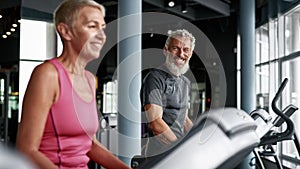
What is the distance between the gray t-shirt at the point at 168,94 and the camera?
2.10 meters

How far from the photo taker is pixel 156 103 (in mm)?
2049

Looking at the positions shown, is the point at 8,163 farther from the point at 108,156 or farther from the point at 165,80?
the point at 165,80

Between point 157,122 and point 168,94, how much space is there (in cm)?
30

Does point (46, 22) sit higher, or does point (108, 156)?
point (46, 22)

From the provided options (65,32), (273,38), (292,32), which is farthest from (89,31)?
(273,38)

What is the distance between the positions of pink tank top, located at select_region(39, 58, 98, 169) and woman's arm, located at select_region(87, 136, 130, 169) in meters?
0.02

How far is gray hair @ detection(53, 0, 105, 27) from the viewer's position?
929 millimetres

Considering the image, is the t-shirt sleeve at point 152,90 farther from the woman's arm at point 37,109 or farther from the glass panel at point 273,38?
the glass panel at point 273,38

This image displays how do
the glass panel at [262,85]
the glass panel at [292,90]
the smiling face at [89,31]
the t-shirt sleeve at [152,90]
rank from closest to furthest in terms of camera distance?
the smiling face at [89,31]
the t-shirt sleeve at [152,90]
the glass panel at [292,90]
the glass panel at [262,85]

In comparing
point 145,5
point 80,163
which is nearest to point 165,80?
point 80,163

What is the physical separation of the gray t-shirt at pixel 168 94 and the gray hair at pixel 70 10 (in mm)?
1104

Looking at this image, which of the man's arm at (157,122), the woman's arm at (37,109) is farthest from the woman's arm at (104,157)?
the man's arm at (157,122)

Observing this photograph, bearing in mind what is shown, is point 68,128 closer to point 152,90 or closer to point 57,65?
point 57,65

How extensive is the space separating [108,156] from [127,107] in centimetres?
269
